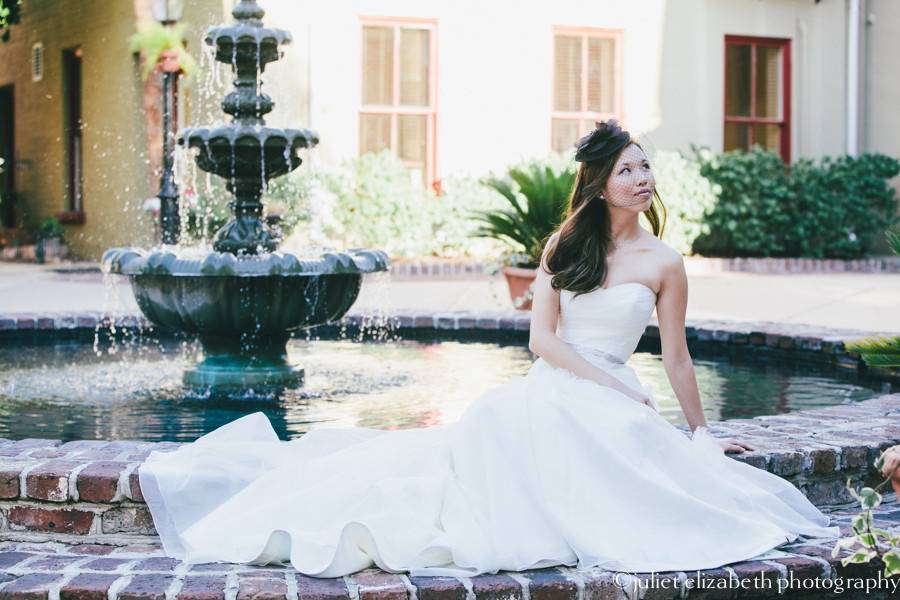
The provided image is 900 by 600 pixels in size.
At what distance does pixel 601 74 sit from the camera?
14.5 m

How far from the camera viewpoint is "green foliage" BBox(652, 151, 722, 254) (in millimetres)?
13180

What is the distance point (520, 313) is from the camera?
26.1ft

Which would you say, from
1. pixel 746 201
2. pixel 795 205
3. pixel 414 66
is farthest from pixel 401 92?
pixel 795 205

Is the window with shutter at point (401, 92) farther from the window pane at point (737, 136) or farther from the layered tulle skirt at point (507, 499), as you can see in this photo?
the layered tulle skirt at point (507, 499)

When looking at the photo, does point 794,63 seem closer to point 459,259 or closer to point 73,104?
point 459,259

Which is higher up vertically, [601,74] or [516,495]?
[601,74]

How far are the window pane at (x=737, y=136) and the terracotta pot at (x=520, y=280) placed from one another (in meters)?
7.50

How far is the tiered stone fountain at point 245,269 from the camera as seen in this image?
5.59 metres

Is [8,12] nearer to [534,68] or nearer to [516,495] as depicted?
[534,68]

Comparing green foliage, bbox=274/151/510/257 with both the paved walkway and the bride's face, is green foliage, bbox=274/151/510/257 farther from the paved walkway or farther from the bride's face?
the bride's face

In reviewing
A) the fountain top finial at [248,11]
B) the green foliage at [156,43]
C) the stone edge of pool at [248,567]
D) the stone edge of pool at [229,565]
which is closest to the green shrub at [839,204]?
the green foliage at [156,43]

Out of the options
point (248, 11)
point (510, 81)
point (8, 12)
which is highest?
point (8, 12)

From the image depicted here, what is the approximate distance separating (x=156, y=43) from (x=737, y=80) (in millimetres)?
7379

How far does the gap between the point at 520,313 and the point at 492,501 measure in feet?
15.9
